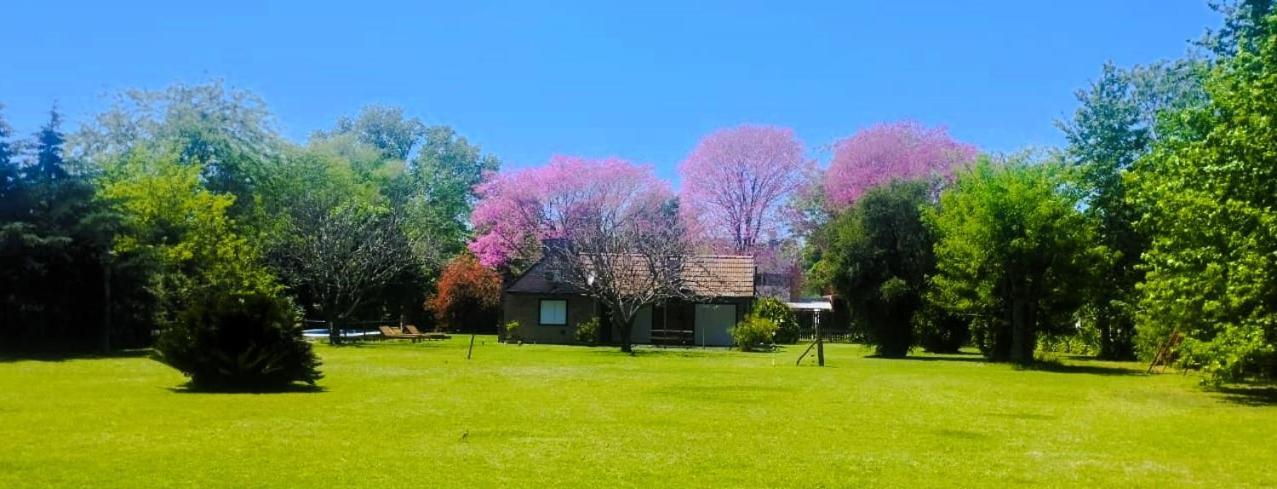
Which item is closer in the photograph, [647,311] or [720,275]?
[720,275]

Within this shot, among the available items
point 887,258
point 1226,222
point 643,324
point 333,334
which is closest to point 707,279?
point 643,324

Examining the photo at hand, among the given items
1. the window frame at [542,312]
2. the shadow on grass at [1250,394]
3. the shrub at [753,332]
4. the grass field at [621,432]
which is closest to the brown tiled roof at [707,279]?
the window frame at [542,312]

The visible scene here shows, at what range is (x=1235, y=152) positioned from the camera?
19.0 meters

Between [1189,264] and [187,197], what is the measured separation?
3406cm

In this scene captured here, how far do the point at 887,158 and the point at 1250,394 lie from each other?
3236cm

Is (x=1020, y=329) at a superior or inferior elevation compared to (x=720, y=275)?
inferior

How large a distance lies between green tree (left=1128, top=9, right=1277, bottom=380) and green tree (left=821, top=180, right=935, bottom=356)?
1436cm

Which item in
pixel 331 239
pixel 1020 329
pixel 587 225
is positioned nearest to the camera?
pixel 1020 329

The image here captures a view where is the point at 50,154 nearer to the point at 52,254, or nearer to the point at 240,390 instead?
the point at 52,254

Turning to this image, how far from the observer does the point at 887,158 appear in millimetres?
53562

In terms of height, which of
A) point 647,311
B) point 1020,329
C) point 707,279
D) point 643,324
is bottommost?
point 643,324

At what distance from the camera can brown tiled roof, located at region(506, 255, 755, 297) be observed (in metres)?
45.3

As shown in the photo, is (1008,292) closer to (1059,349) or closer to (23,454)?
(1059,349)

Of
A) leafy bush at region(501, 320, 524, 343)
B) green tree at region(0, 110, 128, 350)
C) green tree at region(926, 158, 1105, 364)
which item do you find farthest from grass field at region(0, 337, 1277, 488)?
leafy bush at region(501, 320, 524, 343)
